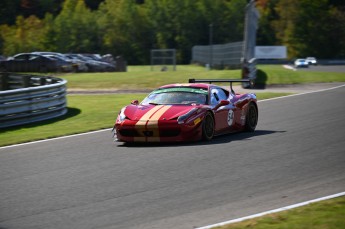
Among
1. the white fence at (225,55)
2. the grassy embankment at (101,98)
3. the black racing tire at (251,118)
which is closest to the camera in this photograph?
the black racing tire at (251,118)

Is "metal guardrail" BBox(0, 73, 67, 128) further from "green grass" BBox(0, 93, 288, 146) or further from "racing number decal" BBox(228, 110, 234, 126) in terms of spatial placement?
"racing number decal" BBox(228, 110, 234, 126)

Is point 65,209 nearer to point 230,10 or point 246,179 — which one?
point 246,179

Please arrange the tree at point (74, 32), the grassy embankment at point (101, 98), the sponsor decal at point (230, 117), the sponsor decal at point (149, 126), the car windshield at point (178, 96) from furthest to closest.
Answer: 1. the tree at point (74, 32)
2. the grassy embankment at point (101, 98)
3. the sponsor decal at point (230, 117)
4. the car windshield at point (178, 96)
5. the sponsor decal at point (149, 126)

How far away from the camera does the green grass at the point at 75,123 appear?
14.6 meters

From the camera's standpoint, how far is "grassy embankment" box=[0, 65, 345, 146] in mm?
15344

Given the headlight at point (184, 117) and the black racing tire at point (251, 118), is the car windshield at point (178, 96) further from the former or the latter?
the black racing tire at point (251, 118)

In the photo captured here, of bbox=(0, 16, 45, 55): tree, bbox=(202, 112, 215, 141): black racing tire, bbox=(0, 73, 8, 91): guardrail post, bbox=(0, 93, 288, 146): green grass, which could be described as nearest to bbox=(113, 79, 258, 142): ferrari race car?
bbox=(202, 112, 215, 141): black racing tire

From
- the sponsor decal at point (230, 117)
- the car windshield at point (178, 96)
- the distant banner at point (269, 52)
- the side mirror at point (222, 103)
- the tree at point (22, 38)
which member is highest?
the car windshield at point (178, 96)

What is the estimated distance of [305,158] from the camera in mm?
10273

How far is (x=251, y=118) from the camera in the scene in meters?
14.3

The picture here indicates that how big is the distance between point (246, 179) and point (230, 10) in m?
87.2

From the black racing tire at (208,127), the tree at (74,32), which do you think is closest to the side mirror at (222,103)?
the black racing tire at (208,127)

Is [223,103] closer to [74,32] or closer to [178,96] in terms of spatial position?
[178,96]

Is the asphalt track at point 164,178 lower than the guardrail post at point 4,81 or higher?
higher
